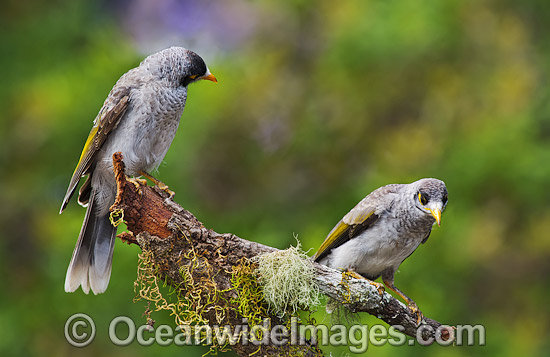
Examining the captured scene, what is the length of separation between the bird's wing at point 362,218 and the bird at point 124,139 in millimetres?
1153

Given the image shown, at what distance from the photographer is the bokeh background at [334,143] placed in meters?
6.41

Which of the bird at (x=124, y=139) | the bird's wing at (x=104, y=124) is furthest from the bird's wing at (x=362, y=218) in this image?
the bird's wing at (x=104, y=124)

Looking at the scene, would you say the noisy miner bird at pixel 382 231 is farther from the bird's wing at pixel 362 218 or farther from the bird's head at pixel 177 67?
the bird's head at pixel 177 67

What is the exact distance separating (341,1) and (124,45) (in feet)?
8.92

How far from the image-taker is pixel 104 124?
368cm

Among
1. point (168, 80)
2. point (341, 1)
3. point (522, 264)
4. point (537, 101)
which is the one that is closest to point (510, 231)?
point (522, 264)

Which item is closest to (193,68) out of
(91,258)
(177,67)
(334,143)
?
(177,67)

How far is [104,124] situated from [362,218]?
5.31 feet

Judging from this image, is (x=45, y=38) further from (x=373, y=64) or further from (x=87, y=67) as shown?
(x=373, y=64)

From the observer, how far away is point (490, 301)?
686 centimetres

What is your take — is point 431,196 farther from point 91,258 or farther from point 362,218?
point 91,258

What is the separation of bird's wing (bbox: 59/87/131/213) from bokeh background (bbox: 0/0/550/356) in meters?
2.35

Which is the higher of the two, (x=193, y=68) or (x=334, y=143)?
(x=334, y=143)

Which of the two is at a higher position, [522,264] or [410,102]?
[410,102]
